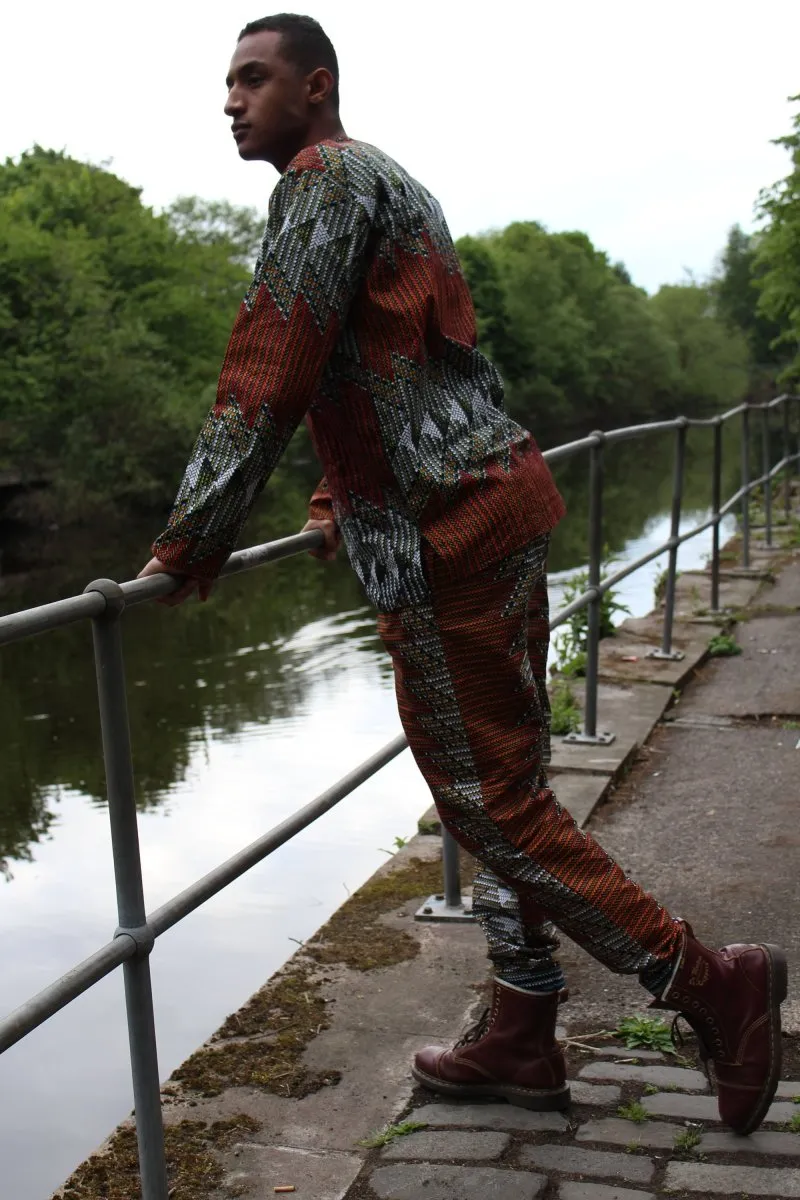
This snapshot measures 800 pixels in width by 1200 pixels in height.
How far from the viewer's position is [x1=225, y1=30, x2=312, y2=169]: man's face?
7.15ft

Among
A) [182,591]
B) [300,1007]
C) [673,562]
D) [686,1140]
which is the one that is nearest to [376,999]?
[300,1007]

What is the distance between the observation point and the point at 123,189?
52281 mm

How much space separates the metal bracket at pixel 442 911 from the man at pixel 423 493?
91 centimetres

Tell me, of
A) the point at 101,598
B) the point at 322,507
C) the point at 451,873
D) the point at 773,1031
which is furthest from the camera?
the point at 451,873

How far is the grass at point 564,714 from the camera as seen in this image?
5.15 m

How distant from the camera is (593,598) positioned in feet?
15.5

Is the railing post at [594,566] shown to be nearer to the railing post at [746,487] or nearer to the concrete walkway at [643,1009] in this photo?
the concrete walkway at [643,1009]

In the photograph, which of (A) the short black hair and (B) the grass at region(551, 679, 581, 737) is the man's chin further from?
(B) the grass at region(551, 679, 581, 737)

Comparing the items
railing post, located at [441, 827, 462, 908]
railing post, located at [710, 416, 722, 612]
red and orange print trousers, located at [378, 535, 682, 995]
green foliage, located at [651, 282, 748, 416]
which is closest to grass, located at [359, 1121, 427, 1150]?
red and orange print trousers, located at [378, 535, 682, 995]

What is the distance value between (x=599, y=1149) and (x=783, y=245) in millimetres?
11370

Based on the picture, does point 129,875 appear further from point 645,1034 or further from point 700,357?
point 700,357

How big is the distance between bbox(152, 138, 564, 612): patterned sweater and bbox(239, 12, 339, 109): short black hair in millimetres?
126

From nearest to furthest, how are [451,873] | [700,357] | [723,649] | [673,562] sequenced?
[451,873], [673,562], [723,649], [700,357]

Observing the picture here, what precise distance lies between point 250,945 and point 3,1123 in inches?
50.2
